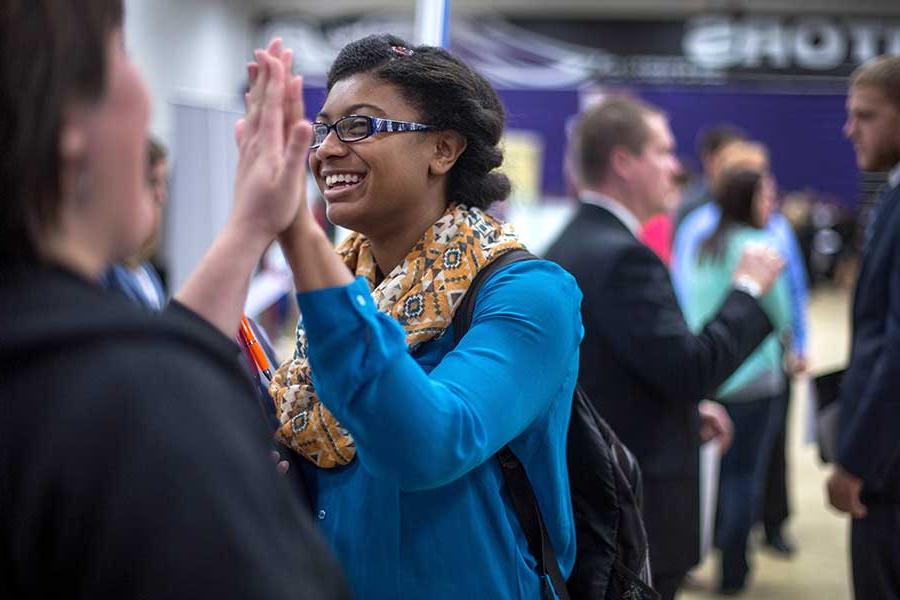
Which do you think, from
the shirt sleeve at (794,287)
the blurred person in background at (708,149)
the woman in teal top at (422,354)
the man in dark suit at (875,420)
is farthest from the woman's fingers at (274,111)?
the blurred person in background at (708,149)

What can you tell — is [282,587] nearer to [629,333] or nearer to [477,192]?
[477,192]

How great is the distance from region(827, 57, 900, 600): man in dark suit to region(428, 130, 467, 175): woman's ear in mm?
1241

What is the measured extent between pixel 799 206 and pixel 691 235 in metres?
11.8

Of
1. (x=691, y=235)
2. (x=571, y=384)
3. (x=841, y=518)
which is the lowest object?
(x=841, y=518)

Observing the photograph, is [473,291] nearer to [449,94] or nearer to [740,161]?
[449,94]

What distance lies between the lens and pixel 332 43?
15086 mm

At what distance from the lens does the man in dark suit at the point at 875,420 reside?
7.34 ft

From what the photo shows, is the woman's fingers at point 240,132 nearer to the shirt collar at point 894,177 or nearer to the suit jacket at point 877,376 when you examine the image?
the suit jacket at point 877,376

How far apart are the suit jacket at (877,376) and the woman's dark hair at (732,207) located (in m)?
1.65

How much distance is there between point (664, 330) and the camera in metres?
2.23

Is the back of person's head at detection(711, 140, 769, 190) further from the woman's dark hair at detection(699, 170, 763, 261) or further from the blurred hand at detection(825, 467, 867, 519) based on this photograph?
the blurred hand at detection(825, 467, 867, 519)

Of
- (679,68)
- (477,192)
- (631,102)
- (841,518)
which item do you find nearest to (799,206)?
(679,68)

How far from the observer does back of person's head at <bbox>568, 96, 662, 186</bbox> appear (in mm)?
2607

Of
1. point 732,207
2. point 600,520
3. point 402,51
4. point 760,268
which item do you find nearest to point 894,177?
point 760,268
